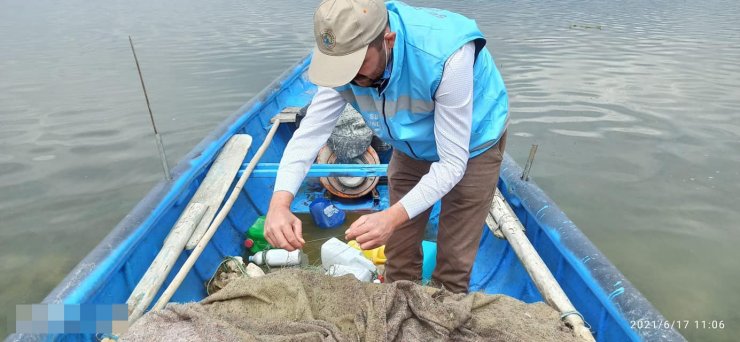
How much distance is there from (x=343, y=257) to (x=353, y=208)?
55.8 inches

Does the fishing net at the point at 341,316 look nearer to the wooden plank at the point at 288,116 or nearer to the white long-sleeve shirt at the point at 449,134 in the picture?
the white long-sleeve shirt at the point at 449,134

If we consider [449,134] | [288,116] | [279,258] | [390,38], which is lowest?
[279,258]

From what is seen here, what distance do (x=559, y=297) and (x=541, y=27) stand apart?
52.1 ft

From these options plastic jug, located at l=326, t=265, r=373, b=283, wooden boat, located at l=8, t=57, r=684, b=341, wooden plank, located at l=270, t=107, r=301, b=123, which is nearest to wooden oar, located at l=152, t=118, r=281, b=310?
wooden boat, located at l=8, t=57, r=684, b=341

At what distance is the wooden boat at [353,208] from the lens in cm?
213

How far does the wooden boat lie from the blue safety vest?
97 cm

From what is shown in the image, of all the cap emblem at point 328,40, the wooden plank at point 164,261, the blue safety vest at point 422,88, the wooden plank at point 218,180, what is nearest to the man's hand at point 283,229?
the blue safety vest at point 422,88

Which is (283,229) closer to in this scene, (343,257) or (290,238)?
(290,238)

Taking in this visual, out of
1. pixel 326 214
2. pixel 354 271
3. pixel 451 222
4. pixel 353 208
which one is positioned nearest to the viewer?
pixel 451 222

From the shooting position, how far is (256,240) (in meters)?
3.70

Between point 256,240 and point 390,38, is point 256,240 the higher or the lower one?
the lower one

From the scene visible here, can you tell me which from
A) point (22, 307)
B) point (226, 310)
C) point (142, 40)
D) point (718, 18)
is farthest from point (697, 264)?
point (718, 18)

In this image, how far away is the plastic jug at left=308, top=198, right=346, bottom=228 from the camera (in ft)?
13.5

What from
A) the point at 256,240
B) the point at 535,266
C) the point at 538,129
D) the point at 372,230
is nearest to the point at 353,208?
the point at 256,240
